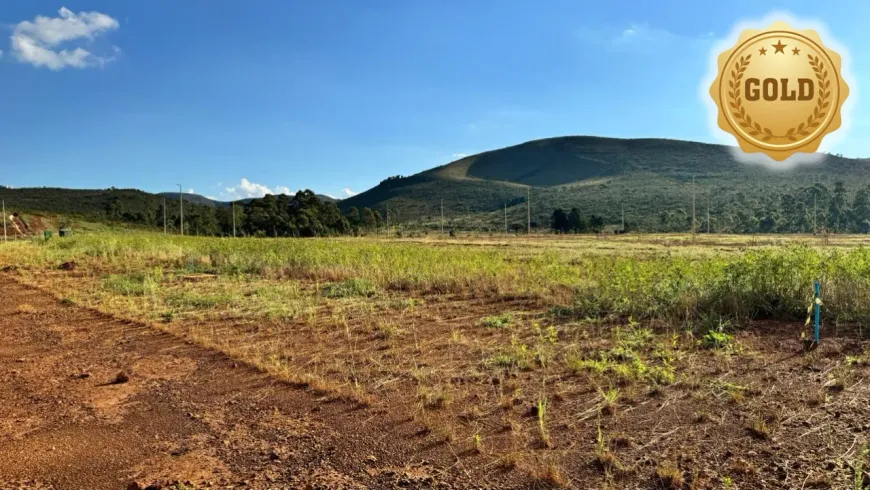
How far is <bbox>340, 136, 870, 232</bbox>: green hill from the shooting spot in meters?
51.5

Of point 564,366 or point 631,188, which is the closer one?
point 564,366

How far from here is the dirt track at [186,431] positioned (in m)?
2.96

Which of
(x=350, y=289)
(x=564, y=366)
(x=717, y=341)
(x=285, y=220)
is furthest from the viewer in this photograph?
(x=285, y=220)

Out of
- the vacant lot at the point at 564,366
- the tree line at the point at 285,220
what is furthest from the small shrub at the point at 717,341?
the tree line at the point at 285,220

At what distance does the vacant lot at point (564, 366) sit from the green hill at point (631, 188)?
4739 centimetres

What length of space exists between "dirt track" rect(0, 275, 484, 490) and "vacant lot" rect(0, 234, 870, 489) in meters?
0.04

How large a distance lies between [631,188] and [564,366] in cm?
7935

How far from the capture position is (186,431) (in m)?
3.63

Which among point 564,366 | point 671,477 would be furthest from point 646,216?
point 671,477

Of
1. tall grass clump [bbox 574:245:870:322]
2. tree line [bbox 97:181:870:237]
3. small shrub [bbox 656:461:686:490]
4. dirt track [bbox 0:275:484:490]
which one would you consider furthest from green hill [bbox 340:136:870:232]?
dirt track [bbox 0:275:484:490]

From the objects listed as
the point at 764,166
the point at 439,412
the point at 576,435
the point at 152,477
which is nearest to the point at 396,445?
the point at 439,412

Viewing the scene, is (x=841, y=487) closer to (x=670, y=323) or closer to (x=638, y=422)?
(x=638, y=422)

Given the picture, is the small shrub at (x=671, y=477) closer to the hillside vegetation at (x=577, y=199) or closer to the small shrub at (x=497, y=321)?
the small shrub at (x=497, y=321)

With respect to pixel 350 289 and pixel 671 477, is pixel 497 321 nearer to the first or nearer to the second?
pixel 350 289
